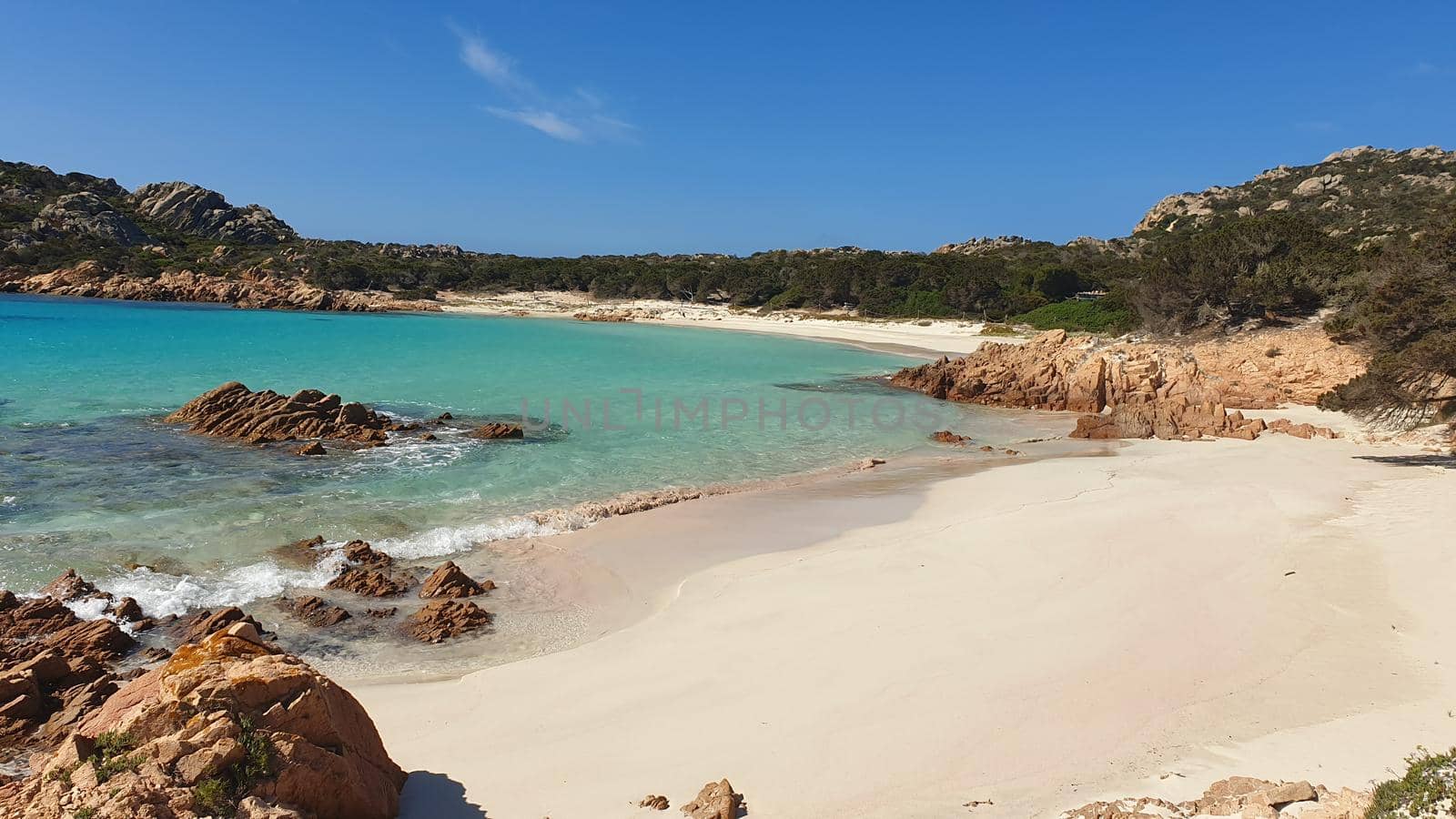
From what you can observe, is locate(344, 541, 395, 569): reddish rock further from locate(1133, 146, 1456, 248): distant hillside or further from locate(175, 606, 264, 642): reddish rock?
locate(1133, 146, 1456, 248): distant hillside

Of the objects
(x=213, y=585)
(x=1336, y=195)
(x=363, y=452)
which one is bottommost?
(x=213, y=585)

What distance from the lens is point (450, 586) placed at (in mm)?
7805

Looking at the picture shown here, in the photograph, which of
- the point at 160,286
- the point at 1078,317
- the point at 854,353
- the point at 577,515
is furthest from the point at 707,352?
the point at 160,286

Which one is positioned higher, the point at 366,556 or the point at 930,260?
the point at 930,260

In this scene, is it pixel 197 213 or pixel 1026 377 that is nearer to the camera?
pixel 1026 377

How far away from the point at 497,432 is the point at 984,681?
12.5 metres

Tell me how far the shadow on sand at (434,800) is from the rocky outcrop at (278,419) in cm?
1165

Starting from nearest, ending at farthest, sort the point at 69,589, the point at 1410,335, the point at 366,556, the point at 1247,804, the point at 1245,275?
the point at 1247,804
the point at 69,589
the point at 366,556
the point at 1410,335
the point at 1245,275

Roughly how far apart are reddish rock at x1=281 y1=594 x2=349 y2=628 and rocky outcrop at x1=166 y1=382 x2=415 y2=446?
796 cm

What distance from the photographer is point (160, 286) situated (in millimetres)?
67188

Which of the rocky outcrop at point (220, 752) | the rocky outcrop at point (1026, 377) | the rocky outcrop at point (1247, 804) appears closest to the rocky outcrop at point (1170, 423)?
the rocky outcrop at point (1026, 377)

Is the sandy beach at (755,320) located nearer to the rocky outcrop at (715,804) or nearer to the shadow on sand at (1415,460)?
the shadow on sand at (1415,460)

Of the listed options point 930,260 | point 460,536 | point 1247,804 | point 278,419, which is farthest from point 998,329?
point 1247,804

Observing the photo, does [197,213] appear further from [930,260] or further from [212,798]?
[212,798]
